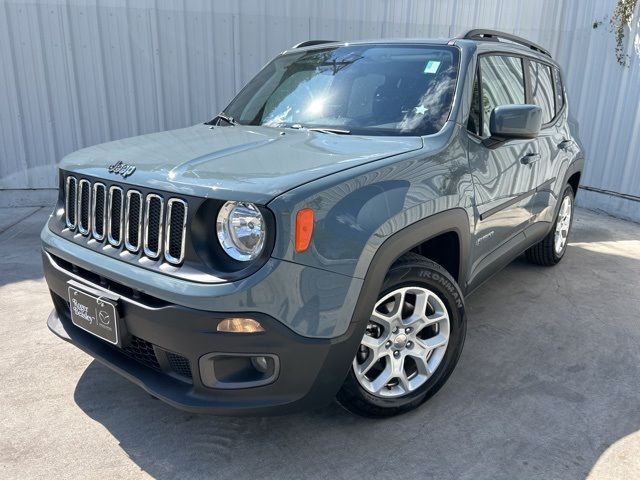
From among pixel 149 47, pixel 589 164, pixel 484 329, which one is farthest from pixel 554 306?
pixel 149 47

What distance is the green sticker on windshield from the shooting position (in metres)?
2.94

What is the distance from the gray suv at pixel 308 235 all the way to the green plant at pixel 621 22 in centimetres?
409

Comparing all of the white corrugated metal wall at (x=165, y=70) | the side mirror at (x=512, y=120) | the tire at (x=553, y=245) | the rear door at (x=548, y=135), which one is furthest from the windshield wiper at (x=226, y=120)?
the white corrugated metal wall at (x=165, y=70)

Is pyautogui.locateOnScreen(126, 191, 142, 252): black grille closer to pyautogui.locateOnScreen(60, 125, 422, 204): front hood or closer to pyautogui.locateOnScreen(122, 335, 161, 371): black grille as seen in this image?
pyautogui.locateOnScreen(60, 125, 422, 204): front hood

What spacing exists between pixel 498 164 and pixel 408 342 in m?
1.20

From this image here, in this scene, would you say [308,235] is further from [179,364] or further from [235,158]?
[179,364]

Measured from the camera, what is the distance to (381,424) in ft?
8.33

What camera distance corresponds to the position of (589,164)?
7.08 m

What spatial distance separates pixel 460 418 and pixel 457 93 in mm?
1635

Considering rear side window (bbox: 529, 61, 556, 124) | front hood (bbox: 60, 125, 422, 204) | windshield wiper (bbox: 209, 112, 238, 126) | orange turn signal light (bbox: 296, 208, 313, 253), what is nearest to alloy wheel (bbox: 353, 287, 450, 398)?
orange turn signal light (bbox: 296, 208, 313, 253)

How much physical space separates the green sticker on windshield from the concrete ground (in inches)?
64.3

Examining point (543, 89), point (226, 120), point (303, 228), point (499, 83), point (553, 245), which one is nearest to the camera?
point (303, 228)

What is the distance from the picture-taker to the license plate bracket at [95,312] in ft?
7.07

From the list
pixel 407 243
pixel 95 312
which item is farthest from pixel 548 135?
pixel 95 312
